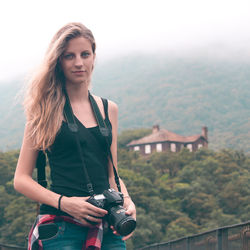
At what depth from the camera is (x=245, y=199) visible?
80250 mm

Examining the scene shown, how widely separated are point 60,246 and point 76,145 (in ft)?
1.72

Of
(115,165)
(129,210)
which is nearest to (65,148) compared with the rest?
(115,165)

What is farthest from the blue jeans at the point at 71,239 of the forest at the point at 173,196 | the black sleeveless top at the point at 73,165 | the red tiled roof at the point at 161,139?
the red tiled roof at the point at 161,139

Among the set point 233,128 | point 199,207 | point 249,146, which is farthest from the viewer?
point 233,128

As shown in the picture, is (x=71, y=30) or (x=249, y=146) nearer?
(x=71, y=30)

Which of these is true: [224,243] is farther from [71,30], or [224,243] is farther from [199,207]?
[199,207]

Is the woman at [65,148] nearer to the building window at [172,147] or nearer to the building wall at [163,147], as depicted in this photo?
the building wall at [163,147]

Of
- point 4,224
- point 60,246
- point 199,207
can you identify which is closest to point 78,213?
point 60,246

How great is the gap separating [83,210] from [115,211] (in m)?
0.16

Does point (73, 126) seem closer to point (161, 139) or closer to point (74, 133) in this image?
point (74, 133)

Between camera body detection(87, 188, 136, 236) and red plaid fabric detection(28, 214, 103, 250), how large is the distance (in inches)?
3.5

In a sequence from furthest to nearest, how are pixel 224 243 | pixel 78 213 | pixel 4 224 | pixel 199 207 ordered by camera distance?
pixel 199 207, pixel 4 224, pixel 224 243, pixel 78 213

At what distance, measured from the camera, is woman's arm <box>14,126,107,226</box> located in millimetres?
2555

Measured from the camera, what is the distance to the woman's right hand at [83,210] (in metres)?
2.54
